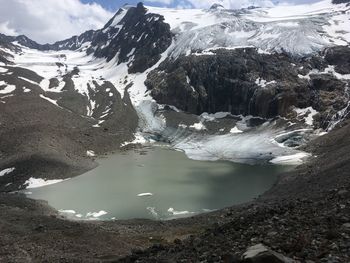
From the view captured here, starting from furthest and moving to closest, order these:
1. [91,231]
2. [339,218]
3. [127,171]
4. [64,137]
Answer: [64,137] → [127,171] → [91,231] → [339,218]

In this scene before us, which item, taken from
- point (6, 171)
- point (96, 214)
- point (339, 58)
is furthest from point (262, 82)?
point (96, 214)

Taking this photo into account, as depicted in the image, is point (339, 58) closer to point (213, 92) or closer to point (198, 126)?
point (213, 92)

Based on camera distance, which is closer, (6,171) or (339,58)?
(6,171)

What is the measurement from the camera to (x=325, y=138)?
89.2 metres

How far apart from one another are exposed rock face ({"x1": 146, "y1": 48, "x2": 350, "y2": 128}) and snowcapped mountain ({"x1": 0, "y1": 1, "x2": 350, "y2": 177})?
298 mm

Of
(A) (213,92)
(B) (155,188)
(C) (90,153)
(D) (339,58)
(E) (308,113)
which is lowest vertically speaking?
(C) (90,153)

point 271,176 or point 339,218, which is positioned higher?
point 339,218

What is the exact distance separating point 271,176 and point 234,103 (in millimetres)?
60625

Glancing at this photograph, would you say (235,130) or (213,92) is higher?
(213,92)

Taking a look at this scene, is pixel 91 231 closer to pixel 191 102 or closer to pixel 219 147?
pixel 219 147

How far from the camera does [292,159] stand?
271ft

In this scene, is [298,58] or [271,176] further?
[298,58]

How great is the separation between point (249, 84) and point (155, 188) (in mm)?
72040

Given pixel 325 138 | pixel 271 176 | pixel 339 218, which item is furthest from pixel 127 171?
pixel 339 218
